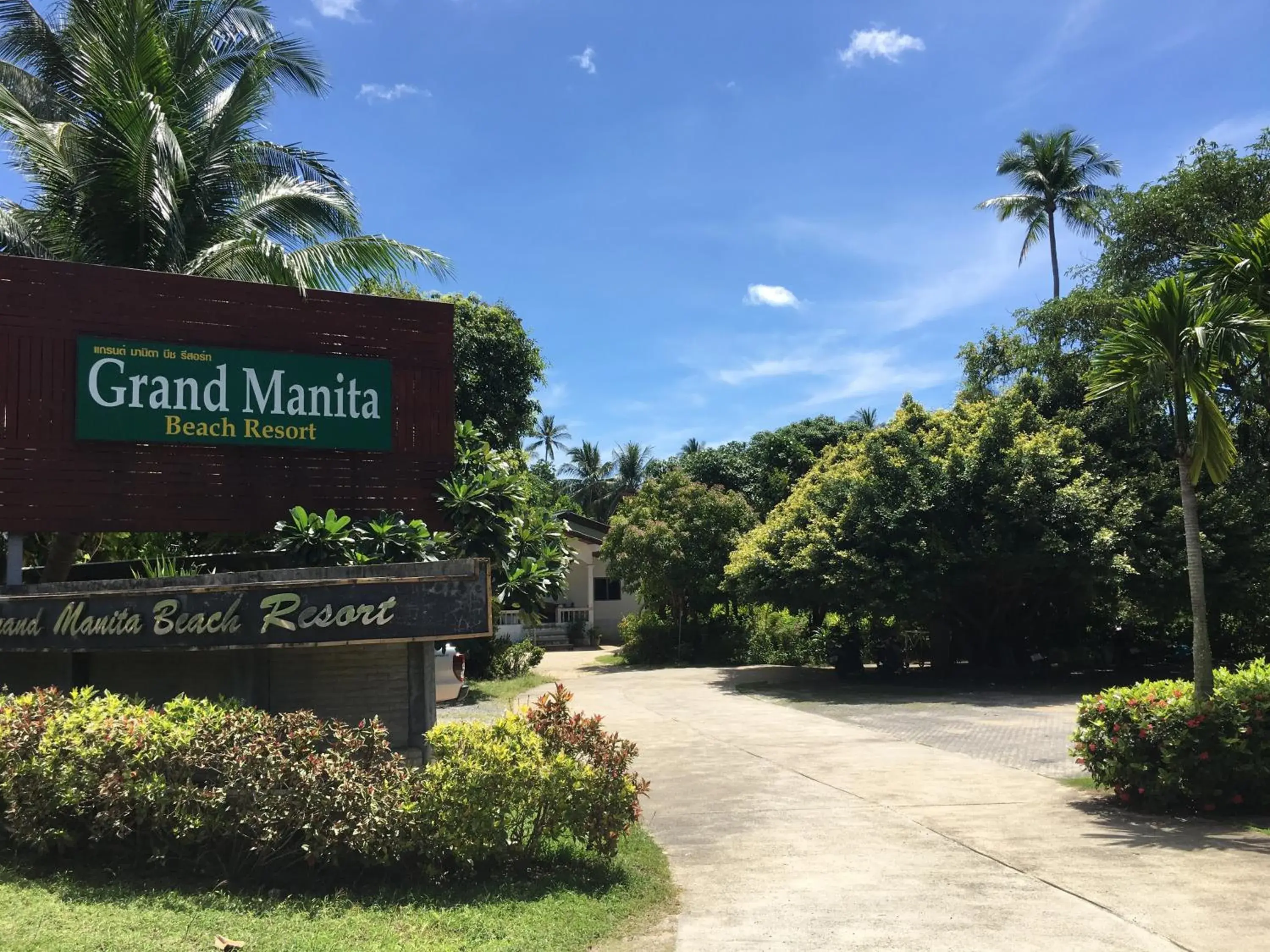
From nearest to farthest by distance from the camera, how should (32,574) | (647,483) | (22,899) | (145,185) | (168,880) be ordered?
1. (22,899)
2. (168,880)
3. (145,185)
4. (32,574)
5. (647,483)

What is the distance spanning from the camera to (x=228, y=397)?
943cm

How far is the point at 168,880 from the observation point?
223 inches

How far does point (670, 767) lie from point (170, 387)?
6.77m

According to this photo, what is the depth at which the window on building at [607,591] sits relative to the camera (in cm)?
3850

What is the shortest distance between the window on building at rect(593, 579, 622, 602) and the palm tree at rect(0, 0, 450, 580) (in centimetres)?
2543

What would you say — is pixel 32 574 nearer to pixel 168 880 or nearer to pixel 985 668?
pixel 168 880

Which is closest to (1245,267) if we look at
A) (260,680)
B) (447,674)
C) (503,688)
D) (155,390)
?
(260,680)

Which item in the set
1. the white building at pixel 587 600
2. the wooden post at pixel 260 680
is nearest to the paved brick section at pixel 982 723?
the wooden post at pixel 260 680

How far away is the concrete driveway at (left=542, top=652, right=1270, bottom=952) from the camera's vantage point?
5203 millimetres

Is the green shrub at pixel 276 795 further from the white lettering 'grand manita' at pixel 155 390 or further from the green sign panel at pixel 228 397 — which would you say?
the white lettering 'grand manita' at pixel 155 390

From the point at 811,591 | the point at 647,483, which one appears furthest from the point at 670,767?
the point at 647,483

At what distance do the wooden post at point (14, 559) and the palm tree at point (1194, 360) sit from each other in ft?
35.1

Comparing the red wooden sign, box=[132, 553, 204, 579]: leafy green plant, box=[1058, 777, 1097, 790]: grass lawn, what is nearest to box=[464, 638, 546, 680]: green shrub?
box=[132, 553, 204, 579]: leafy green plant

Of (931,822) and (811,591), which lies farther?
(811,591)
